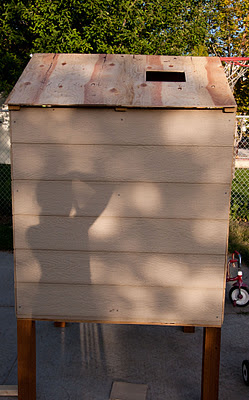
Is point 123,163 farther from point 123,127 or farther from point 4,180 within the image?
point 4,180

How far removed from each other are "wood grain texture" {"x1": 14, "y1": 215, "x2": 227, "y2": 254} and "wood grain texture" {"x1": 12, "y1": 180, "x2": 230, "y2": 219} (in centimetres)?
4

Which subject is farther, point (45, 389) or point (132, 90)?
point (45, 389)

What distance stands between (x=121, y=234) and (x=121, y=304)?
425 millimetres

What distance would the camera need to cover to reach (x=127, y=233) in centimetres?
224

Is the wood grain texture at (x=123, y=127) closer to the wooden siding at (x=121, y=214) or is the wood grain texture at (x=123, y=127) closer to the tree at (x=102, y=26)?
the wooden siding at (x=121, y=214)

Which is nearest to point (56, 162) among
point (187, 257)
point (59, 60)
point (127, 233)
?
point (127, 233)

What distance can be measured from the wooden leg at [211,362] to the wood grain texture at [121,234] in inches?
21.1

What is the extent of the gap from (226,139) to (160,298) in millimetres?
967

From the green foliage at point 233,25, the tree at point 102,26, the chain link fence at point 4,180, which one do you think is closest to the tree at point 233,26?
the green foliage at point 233,25

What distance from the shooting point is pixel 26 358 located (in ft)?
7.97

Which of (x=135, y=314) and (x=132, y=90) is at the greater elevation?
(x=132, y=90)

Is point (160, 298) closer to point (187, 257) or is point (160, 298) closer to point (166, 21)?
point (187, 257)

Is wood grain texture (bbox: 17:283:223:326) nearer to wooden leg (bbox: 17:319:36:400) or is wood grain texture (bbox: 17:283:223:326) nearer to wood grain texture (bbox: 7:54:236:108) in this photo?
wooden leg (bbox: 17:319:36:400)

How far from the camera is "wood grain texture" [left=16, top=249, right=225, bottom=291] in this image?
2.25 meters
